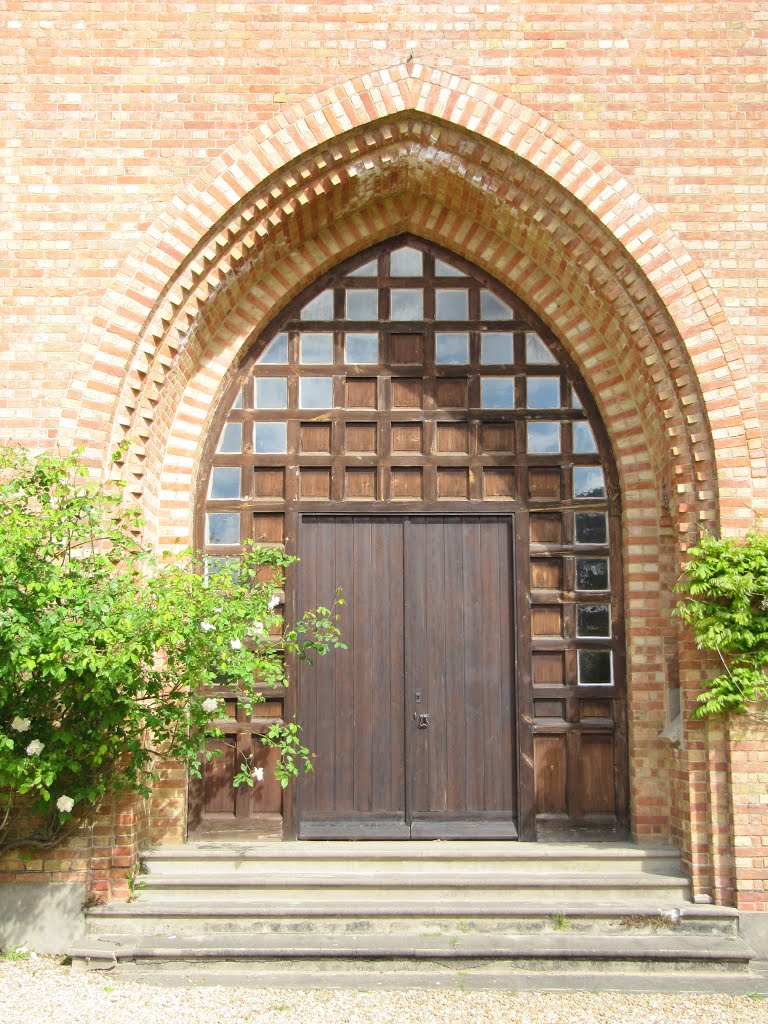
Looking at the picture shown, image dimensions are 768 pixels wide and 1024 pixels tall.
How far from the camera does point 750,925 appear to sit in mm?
5527

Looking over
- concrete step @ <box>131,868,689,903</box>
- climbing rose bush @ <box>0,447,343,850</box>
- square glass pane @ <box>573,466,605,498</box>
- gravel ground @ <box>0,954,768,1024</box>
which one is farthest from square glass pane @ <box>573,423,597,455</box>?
gravel ground @ <box>0,954,768,1024</box>

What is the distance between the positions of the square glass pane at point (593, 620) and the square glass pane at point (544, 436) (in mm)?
1224

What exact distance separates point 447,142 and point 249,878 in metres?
5.26

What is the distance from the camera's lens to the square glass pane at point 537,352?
6816 mm

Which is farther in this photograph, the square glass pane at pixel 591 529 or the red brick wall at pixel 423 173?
the square glass pane at pixel 591 529

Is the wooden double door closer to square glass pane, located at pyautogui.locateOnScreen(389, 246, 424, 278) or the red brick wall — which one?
the red brick wall

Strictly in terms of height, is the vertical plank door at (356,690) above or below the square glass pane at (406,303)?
below

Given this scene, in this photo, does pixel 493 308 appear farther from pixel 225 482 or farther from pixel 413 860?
pixel 413 860

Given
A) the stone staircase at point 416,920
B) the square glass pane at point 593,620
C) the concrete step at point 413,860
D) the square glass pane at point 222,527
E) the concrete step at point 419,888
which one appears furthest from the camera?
the square glass pane at point 222,527

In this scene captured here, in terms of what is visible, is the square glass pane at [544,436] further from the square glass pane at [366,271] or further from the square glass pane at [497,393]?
the square glass pane at [366,271]

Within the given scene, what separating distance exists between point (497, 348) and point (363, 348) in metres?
1.05

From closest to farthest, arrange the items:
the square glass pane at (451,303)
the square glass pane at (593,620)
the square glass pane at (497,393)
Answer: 1. the square glass pane at (593,620)
2. the square glass pane at (497,393)
3. the square glass pane at (451,303)

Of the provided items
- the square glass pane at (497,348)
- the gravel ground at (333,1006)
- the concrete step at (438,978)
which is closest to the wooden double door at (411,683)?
the concrete step at (438,978)

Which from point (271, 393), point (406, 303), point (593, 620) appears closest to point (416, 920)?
point (593, 620)
